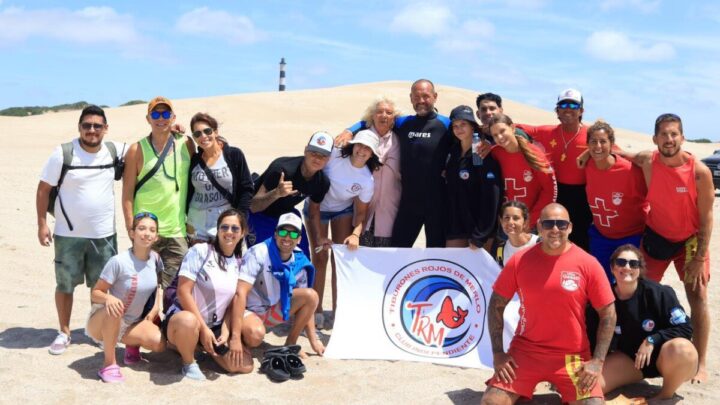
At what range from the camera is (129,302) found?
5.74m

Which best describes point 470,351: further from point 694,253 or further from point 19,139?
point 19,139

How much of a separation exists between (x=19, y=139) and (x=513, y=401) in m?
30.5

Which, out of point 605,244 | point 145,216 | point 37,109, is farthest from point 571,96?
point 37,109

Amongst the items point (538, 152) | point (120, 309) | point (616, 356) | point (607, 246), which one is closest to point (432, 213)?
point (538, 152)

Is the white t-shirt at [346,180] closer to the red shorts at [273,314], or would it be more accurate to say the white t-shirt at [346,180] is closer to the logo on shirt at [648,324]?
the red shorts at [273,314]

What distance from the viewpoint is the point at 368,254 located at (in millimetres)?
6781

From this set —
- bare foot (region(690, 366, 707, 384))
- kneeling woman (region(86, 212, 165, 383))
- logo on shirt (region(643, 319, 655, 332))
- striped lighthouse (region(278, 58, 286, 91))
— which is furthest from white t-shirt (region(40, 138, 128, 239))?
striped lighthouse (region(278, 58, 286, 91))

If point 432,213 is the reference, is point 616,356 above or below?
below

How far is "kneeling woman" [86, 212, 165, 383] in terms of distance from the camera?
5.50 meters

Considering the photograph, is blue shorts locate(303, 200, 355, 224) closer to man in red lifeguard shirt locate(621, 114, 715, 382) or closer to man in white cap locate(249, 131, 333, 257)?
man in white cap locate(249, 131, 333, 257)

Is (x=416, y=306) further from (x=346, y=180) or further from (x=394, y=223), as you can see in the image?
(x=346, y=180)

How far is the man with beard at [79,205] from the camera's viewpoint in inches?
241

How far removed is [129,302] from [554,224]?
11.1ft

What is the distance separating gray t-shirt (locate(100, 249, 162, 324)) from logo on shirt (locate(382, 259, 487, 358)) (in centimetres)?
212
